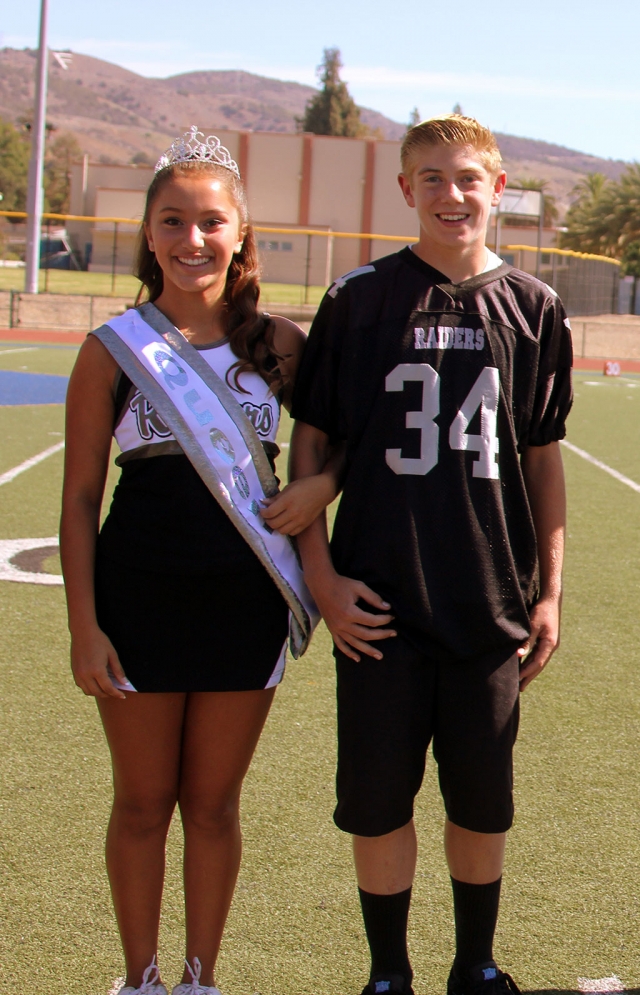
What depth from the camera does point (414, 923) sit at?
282cm

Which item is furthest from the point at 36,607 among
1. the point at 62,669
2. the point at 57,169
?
Answer: the point at 57,169

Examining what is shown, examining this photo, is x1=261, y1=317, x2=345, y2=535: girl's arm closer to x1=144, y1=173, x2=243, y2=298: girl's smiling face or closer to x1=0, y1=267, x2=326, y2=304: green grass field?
x1=144, y1=173, x2=243, y2=298: girl's smiling face

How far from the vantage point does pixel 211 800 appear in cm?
239

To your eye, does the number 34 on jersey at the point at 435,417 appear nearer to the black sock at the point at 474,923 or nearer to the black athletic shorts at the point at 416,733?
the black athletic shorts at the point at 416,733

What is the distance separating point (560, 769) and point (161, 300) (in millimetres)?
2278

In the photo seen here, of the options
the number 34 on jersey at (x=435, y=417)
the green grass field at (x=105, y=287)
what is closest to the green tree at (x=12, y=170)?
the green grass field at (x=105, y=287)

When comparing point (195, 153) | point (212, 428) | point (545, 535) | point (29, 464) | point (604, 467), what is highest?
point (195, 153)

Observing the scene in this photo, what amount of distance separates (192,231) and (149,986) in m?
1.65

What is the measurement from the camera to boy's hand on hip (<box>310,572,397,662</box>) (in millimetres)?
2252

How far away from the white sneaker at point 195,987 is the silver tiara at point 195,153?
1.77 meters

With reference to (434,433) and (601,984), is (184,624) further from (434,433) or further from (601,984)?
(601,984)

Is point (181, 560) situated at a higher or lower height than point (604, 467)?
higher

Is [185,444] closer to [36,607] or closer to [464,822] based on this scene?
[464,822]

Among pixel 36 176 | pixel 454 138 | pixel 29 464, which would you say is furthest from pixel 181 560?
pixel 36 176
